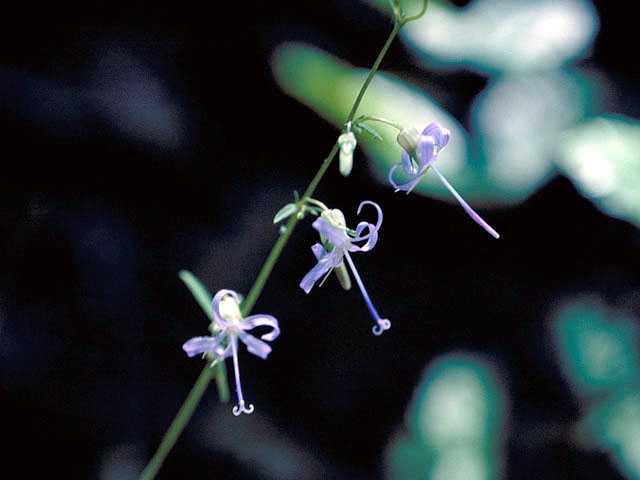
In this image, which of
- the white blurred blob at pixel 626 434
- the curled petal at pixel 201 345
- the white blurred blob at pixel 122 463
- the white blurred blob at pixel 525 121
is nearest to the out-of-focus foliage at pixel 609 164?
the white blurred blob at pixel 525 121

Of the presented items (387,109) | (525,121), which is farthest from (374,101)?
(525,121)

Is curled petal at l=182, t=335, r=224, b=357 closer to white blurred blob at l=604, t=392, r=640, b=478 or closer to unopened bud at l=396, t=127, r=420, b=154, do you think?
unopened bud at l=396, t=127, r=420, b=154

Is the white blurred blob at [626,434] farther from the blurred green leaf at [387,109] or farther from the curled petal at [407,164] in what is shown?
the curled petal at [407,164]

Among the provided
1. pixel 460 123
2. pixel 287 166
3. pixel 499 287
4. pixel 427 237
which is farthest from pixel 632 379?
pixel 287 166

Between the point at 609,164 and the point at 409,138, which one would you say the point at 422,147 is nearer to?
the point at 409,138

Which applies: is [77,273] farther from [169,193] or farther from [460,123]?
[460,123]

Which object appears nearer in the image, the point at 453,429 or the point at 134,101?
the point at 453,429
